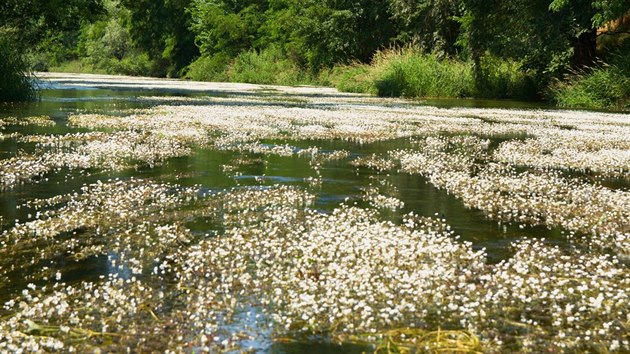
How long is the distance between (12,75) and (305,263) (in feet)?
68.6

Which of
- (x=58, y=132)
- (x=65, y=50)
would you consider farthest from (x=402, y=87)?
(x=65, y=50)

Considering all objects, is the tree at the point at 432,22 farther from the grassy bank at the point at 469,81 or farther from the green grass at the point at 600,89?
the green grass at the point at 600,89

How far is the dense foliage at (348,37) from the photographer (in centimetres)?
3197

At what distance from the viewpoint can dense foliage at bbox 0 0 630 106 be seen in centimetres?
3197

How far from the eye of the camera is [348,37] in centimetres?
5169

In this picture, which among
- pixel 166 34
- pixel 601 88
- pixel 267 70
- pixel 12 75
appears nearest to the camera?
pixel 12 75

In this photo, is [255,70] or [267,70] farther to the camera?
[255,70]

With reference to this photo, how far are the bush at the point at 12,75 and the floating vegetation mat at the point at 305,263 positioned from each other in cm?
1254

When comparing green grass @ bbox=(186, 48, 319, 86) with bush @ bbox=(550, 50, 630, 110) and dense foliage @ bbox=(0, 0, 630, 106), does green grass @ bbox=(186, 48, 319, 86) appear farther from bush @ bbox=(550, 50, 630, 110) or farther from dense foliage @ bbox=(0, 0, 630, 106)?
bush @ bbox=(550, 50, 630, 110)

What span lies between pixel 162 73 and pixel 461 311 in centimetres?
8442

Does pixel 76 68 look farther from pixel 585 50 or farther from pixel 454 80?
pixel 585 50

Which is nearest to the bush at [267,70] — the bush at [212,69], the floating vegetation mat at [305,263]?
the bush at [212,69]

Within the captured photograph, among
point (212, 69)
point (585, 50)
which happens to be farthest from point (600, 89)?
point (212, 69)

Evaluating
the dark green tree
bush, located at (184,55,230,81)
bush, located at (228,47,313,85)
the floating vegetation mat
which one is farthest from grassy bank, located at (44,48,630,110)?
the dark green tree
